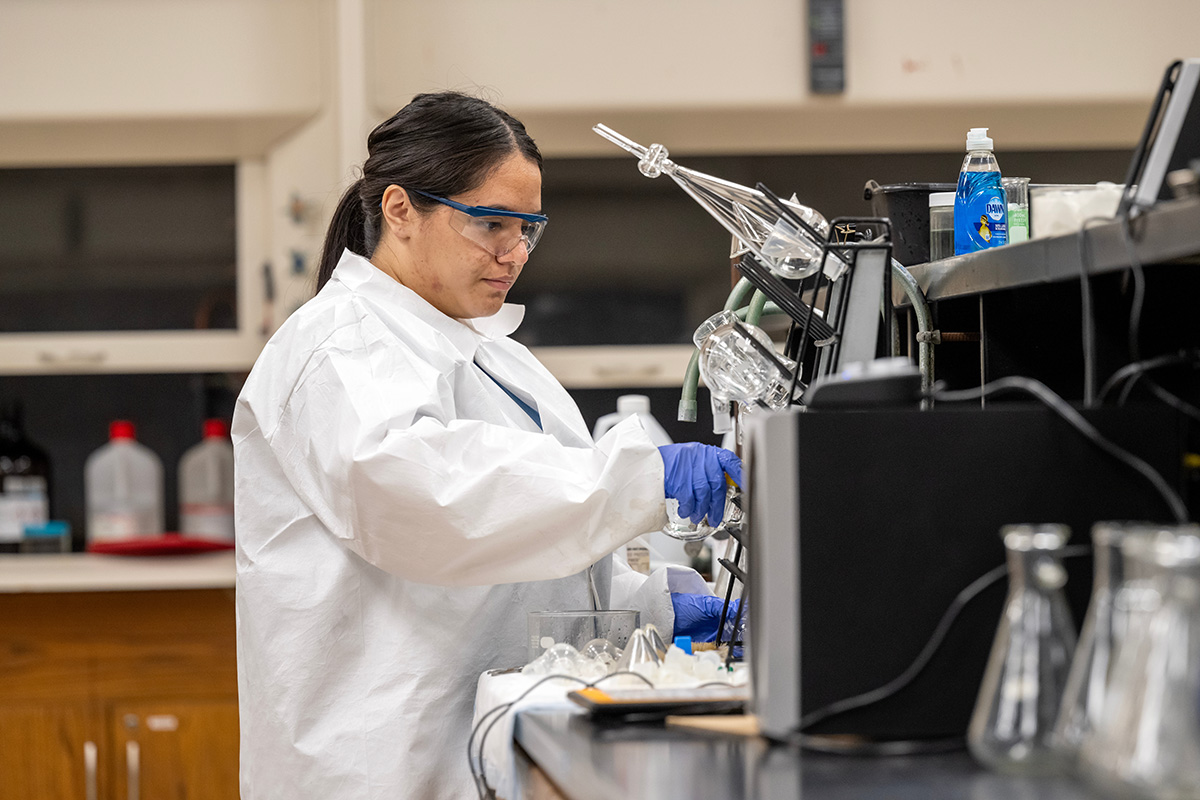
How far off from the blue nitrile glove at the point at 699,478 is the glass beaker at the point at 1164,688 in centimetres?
60

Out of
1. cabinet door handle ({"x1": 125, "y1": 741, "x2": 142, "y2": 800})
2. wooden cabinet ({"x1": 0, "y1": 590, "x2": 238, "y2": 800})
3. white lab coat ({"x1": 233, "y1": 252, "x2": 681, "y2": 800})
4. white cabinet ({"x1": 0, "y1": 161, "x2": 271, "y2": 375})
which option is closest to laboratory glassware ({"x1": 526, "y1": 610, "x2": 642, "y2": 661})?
white lab coat ({"x1": 233, "y1": 252, "x2": 681, "y2": 800})

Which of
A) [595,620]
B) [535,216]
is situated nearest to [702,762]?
[595,620]

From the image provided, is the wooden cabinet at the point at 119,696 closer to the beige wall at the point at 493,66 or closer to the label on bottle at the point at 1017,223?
the beige wall at the point at 493,66

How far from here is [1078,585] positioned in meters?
0.79

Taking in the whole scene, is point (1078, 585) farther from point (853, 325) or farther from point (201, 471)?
point (201, 471)

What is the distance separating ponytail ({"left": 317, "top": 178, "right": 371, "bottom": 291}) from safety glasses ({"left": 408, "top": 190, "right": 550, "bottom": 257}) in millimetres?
183

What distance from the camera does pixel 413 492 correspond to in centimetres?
112

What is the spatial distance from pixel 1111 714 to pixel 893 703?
8.3 inches

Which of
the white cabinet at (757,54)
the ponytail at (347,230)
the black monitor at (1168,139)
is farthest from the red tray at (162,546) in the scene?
the black monitor at (1168,139)

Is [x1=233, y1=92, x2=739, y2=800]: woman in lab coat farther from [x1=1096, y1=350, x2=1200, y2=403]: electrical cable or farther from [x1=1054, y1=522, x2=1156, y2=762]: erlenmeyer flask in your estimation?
[x1=1054, y1=522, x2=1156, y2=762]: erlenmeyer flask

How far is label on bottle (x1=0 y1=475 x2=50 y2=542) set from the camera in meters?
2.86

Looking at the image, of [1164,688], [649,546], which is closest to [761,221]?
[1164,688]

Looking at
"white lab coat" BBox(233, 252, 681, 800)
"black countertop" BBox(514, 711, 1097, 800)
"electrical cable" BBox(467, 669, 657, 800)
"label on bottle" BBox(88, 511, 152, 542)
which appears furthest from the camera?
"label on bottle" BBox(88, 511, 152, 542)

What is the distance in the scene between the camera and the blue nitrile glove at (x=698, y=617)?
1359mm
